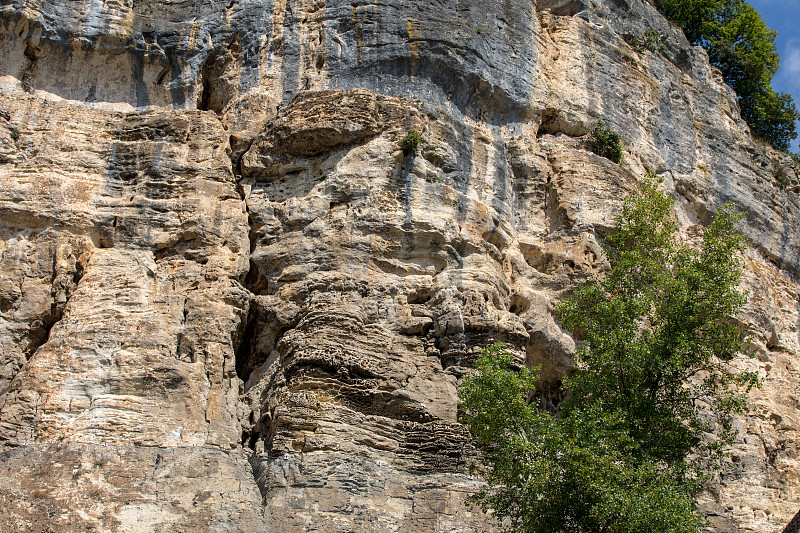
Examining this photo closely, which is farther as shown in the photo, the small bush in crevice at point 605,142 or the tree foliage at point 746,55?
the tree foliage at point 746,55

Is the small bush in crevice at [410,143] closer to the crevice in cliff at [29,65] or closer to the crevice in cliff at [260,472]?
the crevice in cliff at [260,472]

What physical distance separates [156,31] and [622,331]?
36.7 feet

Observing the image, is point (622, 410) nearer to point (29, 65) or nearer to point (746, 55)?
point (29, 65)

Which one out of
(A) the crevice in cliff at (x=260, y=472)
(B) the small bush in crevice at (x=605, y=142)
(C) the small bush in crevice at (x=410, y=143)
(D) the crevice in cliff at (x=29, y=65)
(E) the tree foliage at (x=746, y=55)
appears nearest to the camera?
(A) the crevice in cliff at (x=260, y=472)

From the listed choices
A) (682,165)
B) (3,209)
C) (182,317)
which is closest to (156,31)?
(3,209)

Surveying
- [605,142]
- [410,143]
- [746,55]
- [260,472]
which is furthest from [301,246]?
[746,55]

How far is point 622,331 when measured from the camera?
50.2 feet

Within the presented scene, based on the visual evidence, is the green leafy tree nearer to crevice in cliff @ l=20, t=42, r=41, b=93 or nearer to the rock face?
the rock face

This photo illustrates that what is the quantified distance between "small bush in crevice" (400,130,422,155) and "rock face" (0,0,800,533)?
9cm

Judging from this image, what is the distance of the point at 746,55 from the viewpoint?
28.9m

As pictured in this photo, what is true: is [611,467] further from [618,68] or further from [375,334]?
[618,68]

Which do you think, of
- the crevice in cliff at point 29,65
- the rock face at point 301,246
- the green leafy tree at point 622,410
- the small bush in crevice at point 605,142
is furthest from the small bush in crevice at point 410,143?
the crevice in cliff at point 29,65

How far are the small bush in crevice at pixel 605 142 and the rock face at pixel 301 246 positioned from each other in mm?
417

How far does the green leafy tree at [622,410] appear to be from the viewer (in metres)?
13.4
